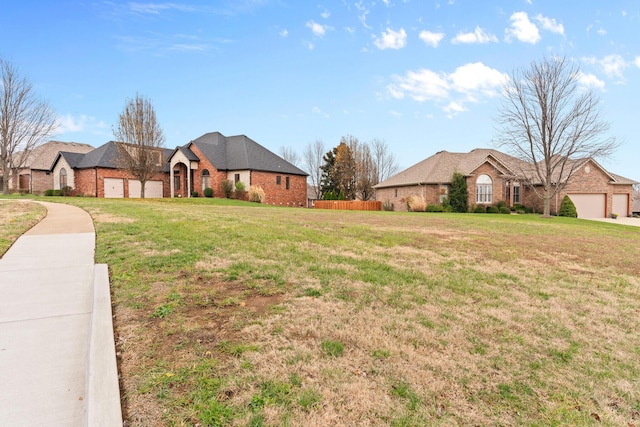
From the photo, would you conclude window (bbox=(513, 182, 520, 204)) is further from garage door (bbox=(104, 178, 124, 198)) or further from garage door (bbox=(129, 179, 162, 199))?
garage door (bbox=(104, 178, 124, 198))

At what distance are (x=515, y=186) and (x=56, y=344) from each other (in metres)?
35.6

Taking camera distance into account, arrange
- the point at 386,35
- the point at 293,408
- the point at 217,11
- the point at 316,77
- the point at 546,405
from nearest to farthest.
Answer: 1. the point at 293,408
2. the point at 546,405
3. the point at 217,11
4. the point at 386,35
5. the point at 316,77

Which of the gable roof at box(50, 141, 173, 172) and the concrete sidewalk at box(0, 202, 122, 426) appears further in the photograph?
the gable roof at box(50, 141, 173, 172)

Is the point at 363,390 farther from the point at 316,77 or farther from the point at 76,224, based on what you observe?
the point at 316,77

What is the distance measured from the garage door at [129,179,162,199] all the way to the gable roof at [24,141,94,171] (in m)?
11.3

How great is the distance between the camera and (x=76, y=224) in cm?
991

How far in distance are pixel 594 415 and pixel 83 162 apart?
41796 millimetres

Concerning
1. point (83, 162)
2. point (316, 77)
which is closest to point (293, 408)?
point (316, 77)

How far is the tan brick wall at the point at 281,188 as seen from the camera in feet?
114

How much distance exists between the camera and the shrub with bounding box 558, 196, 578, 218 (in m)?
28.4

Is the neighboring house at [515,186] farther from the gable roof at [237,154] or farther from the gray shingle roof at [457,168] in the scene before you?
the gable roof at [237,154]

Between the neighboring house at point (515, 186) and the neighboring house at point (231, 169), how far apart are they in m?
13.1

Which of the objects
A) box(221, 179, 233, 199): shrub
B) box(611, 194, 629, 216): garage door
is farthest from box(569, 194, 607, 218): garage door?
box(221, 179, 233, 199): shrub

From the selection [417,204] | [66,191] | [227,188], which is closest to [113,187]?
[66,191]
